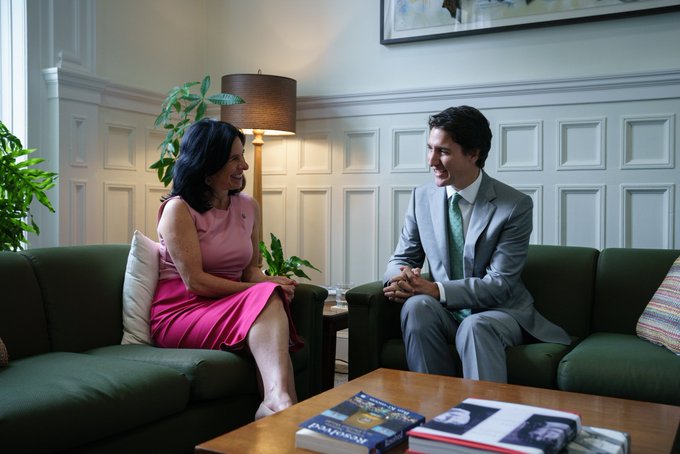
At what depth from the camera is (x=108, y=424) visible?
1.72 m

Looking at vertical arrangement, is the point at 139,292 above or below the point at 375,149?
below

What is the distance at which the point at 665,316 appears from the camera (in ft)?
7.49

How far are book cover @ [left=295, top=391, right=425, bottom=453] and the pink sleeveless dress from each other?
2.72ft

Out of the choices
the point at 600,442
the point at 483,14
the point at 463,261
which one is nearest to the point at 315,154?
the point at 483,14

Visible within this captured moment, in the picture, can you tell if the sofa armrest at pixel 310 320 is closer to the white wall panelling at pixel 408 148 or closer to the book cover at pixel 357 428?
the book cover at pixel 357 428

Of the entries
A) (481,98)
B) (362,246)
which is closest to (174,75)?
(362,246)

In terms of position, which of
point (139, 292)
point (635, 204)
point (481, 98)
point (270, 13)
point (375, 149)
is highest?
point (270, 13)

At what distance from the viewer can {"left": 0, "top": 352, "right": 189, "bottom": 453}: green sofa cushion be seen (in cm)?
154

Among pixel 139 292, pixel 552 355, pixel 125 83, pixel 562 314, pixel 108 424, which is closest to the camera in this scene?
pixel 108 424

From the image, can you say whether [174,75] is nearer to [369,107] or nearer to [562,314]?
[369,107]

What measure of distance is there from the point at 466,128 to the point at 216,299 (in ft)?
3.45

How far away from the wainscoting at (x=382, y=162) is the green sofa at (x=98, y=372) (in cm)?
103

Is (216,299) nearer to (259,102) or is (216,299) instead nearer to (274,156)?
(259,102)

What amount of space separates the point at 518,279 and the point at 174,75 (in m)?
2.42
